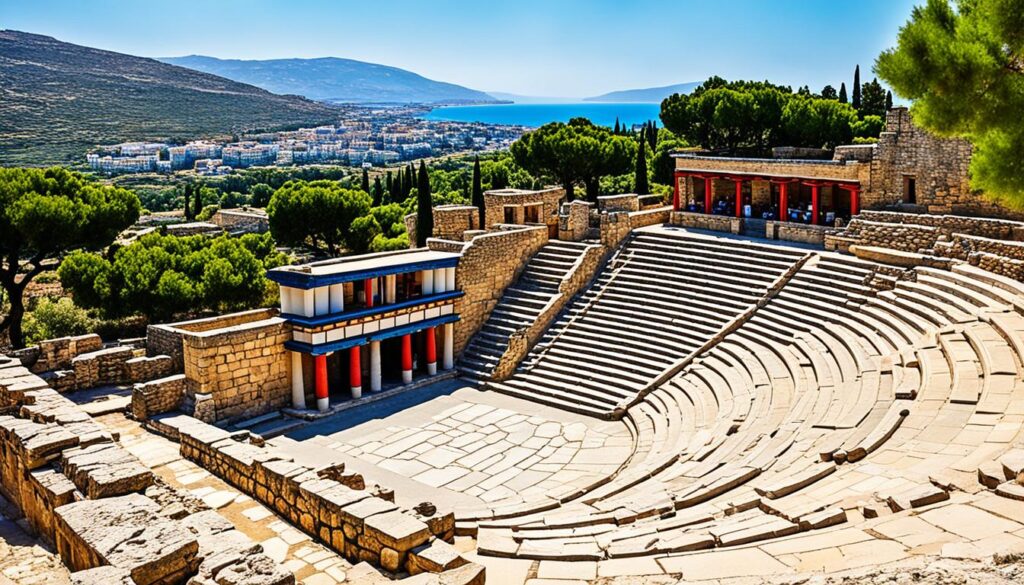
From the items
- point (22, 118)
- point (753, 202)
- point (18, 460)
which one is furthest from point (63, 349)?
point (22, 118)

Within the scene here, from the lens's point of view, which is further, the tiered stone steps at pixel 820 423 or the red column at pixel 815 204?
the red column at pixel 815 204

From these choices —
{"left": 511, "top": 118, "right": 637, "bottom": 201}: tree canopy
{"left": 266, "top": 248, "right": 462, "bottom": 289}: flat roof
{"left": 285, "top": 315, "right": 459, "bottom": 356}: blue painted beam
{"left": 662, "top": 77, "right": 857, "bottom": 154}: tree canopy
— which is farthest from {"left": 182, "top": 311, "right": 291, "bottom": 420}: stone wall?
{"left": 662, "top": 77, "right": 857, "bottom": 154}: tree canopy

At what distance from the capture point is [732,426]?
14898 millimetres

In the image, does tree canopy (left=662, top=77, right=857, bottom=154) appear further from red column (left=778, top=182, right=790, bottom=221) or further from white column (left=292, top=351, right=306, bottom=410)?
white column (left=292, top=351, right=306, bottom=410)

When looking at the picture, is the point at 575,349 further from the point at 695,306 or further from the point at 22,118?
the point at 22,118

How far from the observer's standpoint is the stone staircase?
22.7 m

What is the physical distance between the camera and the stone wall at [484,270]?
23453 mm

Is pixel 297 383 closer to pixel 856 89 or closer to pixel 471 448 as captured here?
pixel 471 448

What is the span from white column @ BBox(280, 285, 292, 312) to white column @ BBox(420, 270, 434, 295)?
392 centimetres

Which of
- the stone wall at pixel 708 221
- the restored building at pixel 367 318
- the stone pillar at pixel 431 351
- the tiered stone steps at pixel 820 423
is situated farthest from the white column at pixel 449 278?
the stone wall at pixel 708 221

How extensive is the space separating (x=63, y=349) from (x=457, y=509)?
32.8 ft

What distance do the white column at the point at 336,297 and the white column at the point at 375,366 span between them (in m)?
1.36

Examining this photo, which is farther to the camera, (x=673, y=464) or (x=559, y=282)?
(x=559, y=282)

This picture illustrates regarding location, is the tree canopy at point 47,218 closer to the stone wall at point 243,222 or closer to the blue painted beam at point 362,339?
the blue painted beam at point 362,339
